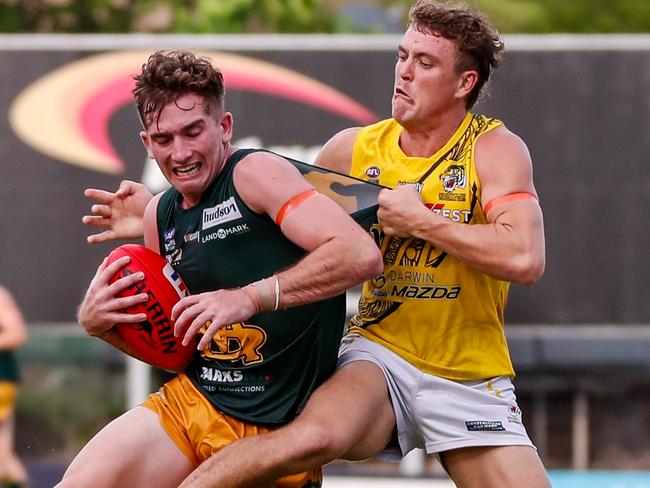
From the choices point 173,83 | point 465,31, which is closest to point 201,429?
point 173,83

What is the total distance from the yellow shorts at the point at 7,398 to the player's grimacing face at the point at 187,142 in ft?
18.2

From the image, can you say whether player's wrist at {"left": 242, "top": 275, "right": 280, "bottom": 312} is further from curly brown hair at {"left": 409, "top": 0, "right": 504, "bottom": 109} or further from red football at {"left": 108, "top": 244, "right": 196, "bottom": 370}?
curly brown hair at {"left": 409, "top": 0, "right": 504, "bottom": 109}

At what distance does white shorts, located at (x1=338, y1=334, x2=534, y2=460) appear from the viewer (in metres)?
5.41

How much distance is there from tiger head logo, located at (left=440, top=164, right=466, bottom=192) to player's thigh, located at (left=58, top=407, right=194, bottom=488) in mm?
1377

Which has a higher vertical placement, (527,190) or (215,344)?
(527,190)

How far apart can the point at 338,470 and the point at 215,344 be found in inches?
216

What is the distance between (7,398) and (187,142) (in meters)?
5.81

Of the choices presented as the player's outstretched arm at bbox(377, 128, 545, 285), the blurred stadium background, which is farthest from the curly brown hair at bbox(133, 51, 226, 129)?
the blurred stadium background

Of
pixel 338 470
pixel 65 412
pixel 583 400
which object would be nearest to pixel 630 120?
pixel 583 400

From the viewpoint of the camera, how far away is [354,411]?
5.07m

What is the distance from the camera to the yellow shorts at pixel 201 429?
204 inches

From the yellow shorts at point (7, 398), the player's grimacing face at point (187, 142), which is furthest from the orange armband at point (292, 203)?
the yellow shorts at point (7, 398)

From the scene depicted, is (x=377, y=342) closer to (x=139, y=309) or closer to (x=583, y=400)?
(x=139, y=309)

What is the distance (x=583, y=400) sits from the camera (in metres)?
10.5
